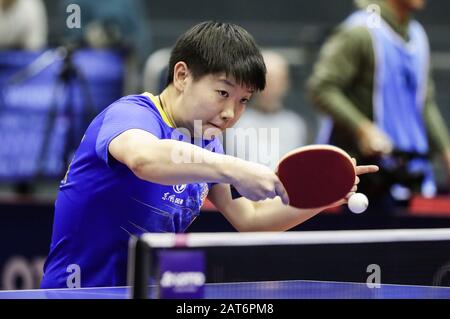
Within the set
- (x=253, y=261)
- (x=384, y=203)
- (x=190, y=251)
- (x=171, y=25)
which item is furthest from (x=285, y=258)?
(x=171, y=25)

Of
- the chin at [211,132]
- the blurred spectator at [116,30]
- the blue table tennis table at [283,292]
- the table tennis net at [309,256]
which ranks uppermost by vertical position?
the blurred spectator at [116,30]

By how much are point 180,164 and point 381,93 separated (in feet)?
13.7

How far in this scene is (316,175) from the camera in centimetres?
349

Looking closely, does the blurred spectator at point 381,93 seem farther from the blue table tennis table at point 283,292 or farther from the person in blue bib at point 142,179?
the blue table tennis table at point 283,292

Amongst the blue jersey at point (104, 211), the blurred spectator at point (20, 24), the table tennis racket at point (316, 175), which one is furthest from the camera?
the blurred spectator at point (20, 24)

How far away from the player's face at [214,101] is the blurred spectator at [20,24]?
5.40m

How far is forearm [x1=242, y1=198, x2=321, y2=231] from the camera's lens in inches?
158

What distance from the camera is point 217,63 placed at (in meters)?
3.64

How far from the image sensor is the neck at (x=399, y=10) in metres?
7.16

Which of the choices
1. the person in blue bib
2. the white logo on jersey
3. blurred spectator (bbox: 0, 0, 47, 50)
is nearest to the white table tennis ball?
the person in blue bib

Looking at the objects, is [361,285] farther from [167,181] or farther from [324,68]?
[324,68]

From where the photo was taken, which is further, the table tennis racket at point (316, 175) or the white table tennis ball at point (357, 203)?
the white table tennis ball at point (357, 203)

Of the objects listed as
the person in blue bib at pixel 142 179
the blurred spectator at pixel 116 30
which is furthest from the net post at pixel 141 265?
the blurred spectator at pixel 116 30

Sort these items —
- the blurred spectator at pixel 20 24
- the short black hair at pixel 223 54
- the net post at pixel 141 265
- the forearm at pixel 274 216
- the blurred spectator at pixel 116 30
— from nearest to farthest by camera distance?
the net post at pixel 141 265 < the short black hair at pixel 223 54 < the forearm at pixel 274 216 < the blurred spectator at pixel 116 30 < the blurred spectator at pixel 20 24
